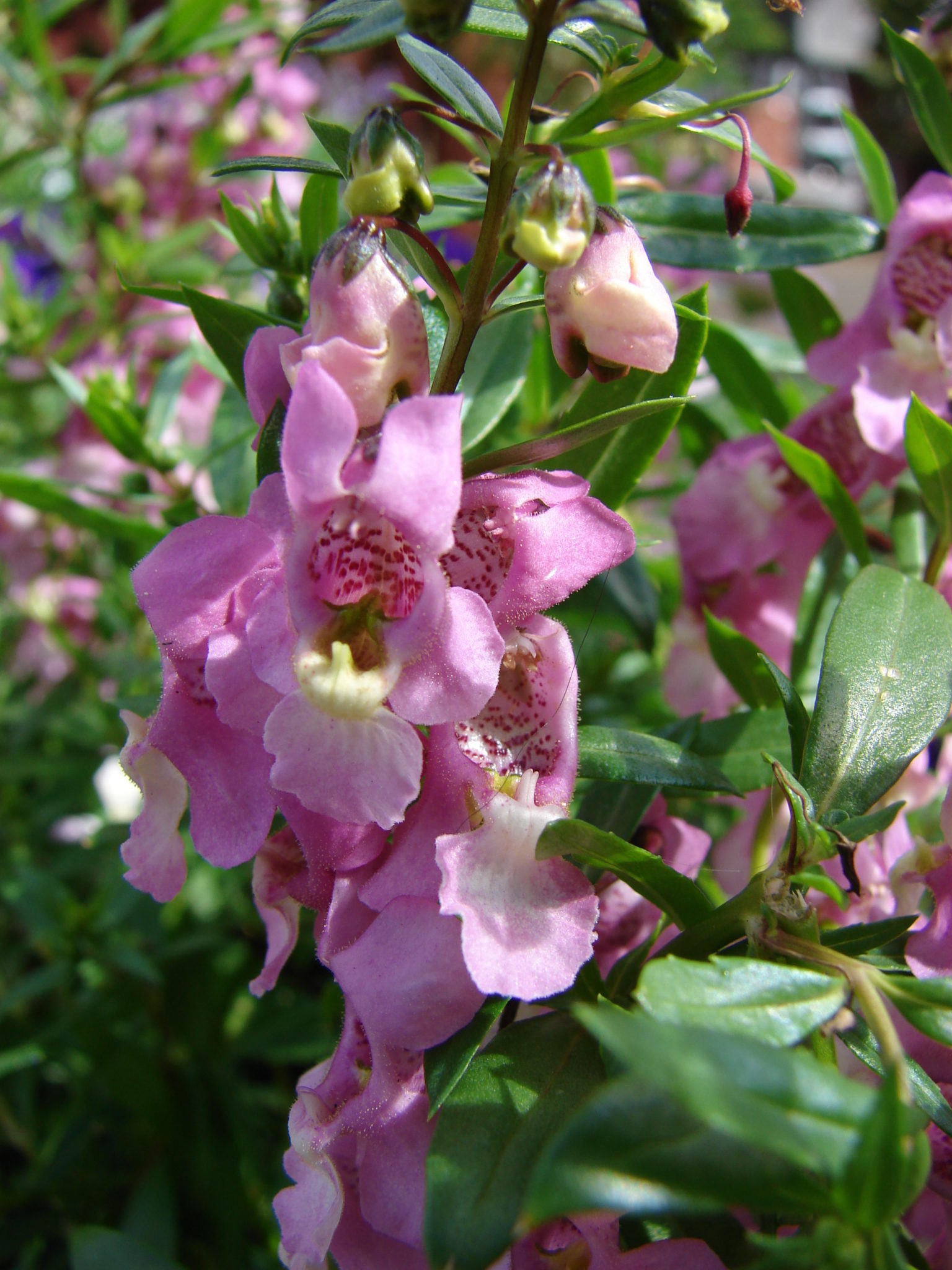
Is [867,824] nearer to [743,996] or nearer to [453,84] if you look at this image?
[743,996]

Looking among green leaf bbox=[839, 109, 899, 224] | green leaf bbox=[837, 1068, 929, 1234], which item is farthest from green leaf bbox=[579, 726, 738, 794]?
green leaf bbox=[839, 109, 899, 224]

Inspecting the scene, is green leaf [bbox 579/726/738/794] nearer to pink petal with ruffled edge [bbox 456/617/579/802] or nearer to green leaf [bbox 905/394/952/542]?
pink petal with ruffled edge [bbox 456/617/579/802]

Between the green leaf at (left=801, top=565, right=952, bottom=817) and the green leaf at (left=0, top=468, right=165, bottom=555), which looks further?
the green leaf at (left=0, top=468, right=165, bottom=555)

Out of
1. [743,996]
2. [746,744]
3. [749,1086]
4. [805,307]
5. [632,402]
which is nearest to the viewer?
[749,1086]

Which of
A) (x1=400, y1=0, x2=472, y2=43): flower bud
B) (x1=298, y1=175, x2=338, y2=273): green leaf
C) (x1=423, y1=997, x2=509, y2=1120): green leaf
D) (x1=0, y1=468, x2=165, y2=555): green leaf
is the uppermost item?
(x1=400, y1=0, x2=472, y2=43): flower bud

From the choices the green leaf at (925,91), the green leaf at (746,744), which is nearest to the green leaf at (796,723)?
the green leaf at (746,744)

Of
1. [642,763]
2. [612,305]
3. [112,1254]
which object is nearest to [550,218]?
[612,305]
